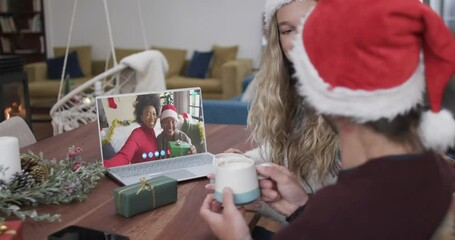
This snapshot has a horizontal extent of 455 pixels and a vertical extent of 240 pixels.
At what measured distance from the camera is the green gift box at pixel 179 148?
5.04ft

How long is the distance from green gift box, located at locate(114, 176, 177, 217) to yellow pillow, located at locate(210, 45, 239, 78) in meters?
5.20

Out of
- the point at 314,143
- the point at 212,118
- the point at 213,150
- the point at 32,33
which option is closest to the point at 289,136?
the point at 314,143

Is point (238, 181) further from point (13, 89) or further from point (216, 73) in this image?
point (216, 73)

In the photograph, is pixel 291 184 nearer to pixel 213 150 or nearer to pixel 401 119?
pixel 401 119

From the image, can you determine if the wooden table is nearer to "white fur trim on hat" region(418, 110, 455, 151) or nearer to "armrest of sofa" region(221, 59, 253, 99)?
"white fur trim on hat" region(418, 110, 455, 151)

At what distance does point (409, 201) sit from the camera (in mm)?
757

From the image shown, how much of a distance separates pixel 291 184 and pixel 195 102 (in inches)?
21.3

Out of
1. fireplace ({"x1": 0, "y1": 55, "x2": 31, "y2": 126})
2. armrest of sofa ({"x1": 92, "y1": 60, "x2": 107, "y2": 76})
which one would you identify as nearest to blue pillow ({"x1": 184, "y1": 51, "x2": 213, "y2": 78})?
armrest of sofa ({"x1": 92, "y1": 60, "x2": 107, "y2": 76})

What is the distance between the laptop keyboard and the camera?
1.44 meters

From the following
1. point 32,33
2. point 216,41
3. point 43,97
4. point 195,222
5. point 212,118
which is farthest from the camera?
point 32,33

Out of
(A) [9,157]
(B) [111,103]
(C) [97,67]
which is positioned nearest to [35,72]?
(C) [97,67]

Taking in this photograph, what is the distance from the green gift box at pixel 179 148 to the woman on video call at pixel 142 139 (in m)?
0.05

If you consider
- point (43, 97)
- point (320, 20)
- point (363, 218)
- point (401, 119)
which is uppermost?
point (320, 20)

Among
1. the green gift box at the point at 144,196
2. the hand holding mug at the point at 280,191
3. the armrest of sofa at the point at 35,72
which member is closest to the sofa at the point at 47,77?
the armrest of sofa at the point at 35,72
